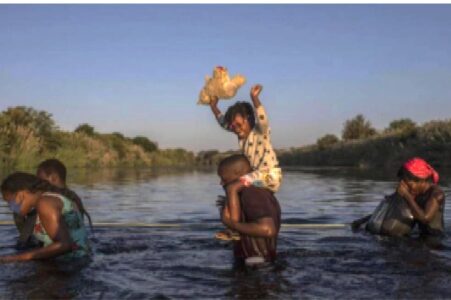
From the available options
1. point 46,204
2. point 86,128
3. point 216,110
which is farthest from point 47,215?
point 86,128

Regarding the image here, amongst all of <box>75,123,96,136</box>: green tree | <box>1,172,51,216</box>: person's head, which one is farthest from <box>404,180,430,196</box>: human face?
<box>75,123,96,136</box>: green tree

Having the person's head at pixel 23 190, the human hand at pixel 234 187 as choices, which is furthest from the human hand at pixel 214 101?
the person's head at pixel 23 190

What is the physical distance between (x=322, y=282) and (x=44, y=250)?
7.85 feet

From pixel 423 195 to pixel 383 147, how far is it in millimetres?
31213

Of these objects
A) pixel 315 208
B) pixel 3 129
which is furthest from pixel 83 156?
pixel 315 208

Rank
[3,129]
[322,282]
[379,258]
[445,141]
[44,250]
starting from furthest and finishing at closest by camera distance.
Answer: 1. [445,141]
2. [3,129]
3. [379,258]
4. [44,250]
5. [322,282]

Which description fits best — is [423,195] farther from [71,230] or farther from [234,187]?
[71,230]

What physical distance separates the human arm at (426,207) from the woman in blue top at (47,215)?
3.78 m

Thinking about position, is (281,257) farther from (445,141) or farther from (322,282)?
(445,141)

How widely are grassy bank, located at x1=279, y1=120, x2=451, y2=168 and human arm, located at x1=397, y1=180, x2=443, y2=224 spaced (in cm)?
2329

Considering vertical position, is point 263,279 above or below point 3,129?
below

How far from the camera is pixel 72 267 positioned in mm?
5258

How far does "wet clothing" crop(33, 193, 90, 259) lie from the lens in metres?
5.37

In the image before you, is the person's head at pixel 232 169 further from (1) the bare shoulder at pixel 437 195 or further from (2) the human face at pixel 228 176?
(1) the bare shoulder at pixel 437 195
